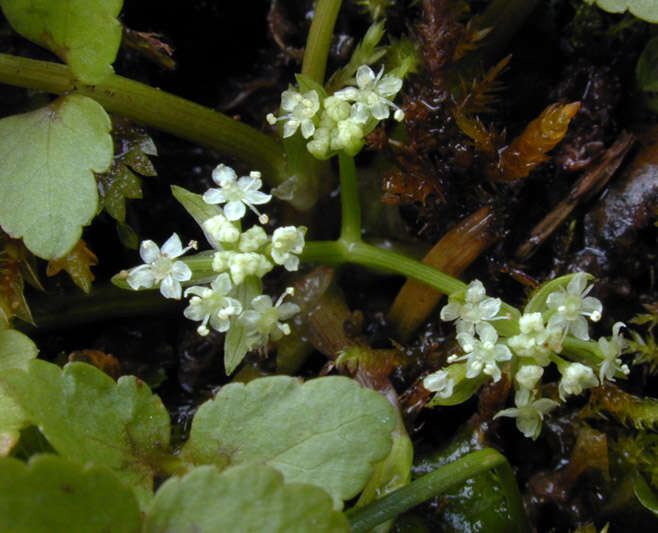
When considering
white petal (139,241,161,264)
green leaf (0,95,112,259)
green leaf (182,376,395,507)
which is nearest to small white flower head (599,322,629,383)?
green leaf (182,376,395,507)

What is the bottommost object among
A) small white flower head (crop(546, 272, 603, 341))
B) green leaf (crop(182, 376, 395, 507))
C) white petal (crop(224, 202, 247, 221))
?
green leaf (crop(182, 376, 395, 507))

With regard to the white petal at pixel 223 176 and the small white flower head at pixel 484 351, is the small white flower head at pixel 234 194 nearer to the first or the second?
the white petal at pixel 223 176

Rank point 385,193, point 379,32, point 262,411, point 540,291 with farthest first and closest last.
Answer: point 385,193 < point 379,32 < point 540,291 < point 262,411

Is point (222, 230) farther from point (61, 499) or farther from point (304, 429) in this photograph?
point (61, 499)

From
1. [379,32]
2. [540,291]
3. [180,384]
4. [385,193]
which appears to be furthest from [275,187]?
[540,291]

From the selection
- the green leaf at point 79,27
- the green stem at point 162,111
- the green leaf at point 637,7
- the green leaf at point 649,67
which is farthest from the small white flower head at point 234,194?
the green leaf at point 649,67

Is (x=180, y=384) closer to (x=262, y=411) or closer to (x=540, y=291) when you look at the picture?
(x=262, y=411)

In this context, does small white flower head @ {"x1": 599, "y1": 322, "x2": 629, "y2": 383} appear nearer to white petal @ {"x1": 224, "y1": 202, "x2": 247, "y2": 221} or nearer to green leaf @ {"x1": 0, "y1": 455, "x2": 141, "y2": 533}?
white petal @ {"x1": 224, "y1": 202, "x2": 247, "y2": 221}

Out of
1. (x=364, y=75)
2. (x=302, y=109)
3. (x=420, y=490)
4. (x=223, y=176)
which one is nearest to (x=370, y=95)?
(x=364, y=75)
